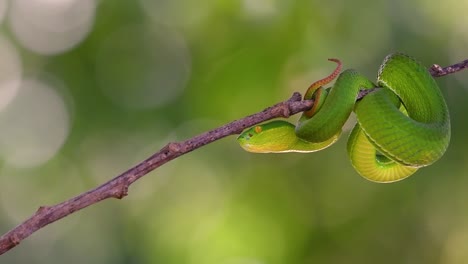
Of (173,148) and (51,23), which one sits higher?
(51,23)

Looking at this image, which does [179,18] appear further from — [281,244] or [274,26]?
[281,244]

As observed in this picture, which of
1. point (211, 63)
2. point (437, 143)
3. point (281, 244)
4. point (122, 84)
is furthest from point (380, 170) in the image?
point (122, 84)

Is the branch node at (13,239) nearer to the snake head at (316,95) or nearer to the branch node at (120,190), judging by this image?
the branch node at (120,190)

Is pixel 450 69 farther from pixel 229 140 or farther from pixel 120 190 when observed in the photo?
pixel 229 140

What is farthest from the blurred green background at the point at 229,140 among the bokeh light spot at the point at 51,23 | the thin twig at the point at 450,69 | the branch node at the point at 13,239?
the branch node at the point at 13,239

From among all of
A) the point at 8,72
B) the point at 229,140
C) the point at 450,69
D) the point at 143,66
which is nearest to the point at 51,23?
the point at 8,72

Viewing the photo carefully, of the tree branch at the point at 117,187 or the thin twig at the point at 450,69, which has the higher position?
the tree branch at the point at 117,187
